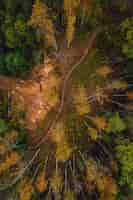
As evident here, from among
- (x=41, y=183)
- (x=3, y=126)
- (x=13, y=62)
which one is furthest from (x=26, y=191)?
(x=13, y=62)

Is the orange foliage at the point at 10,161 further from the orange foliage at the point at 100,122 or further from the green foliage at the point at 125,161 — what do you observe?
the green foliage at the point at 125,161

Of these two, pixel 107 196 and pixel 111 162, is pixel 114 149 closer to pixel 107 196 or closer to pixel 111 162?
pixel 111 162

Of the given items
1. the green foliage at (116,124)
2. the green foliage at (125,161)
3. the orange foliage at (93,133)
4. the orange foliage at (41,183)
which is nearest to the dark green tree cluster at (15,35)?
the orange foliage at (93,133)

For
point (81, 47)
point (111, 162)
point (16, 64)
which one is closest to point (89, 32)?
point (81, 47)

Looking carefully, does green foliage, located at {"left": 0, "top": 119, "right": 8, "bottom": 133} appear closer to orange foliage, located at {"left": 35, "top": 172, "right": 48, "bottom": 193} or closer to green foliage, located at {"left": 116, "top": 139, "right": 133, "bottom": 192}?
orange foliage, located at {"left": 35, "top": 172, "right": 48, "bottom": 193}

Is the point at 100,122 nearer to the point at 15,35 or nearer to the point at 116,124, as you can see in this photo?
the point at 116,124

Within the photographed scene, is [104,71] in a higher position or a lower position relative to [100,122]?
higher
